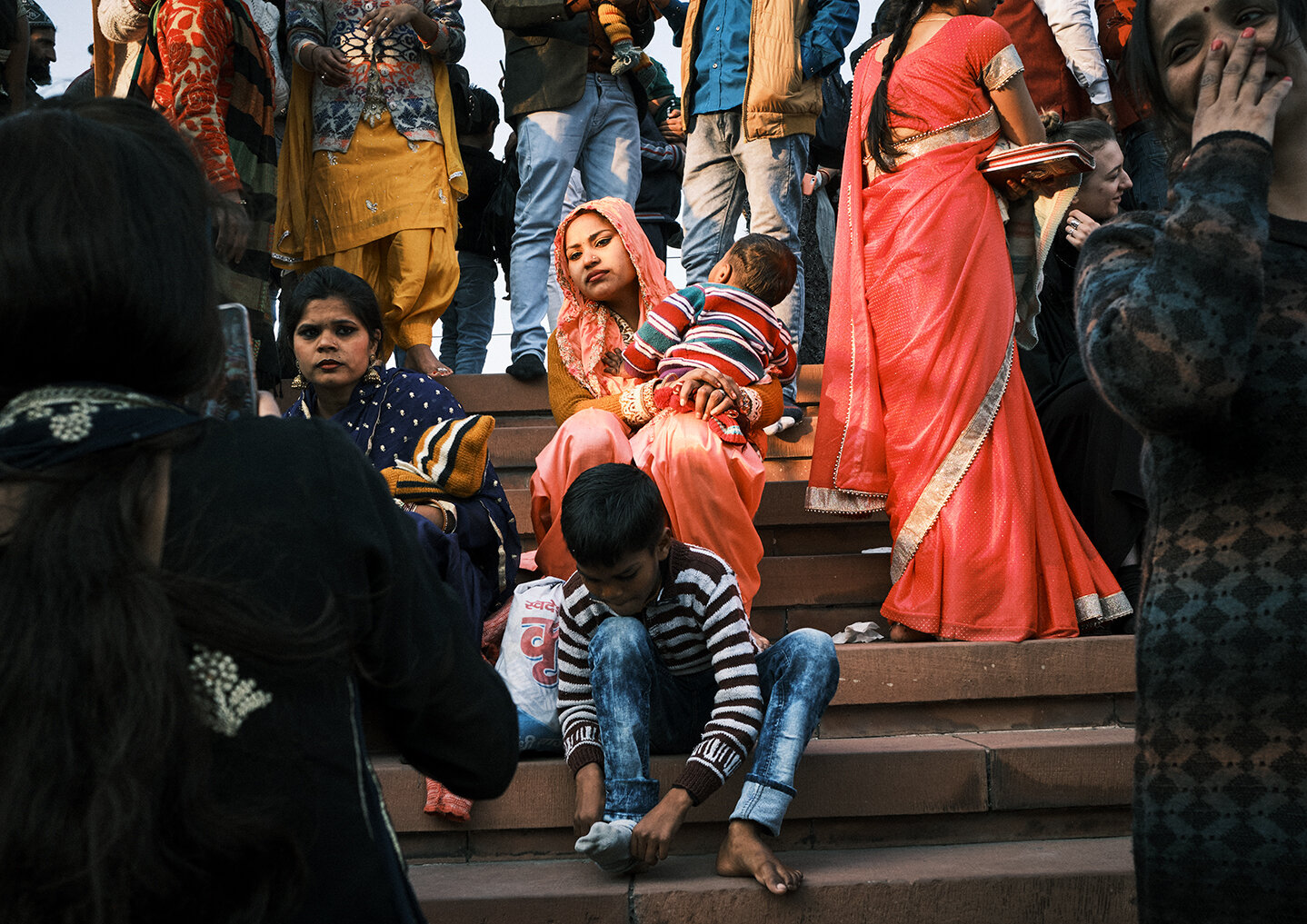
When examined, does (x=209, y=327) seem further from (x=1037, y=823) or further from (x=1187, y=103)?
(x=1037, y=823)

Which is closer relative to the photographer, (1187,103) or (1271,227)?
(1271,227)

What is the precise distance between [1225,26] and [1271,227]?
0.90 ft

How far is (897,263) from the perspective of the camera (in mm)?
3965

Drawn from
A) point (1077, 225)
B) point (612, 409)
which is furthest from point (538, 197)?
point (1077, 225)

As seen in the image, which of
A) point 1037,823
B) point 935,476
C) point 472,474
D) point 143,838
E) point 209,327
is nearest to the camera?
point 143,838

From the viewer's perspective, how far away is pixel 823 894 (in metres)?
2.61

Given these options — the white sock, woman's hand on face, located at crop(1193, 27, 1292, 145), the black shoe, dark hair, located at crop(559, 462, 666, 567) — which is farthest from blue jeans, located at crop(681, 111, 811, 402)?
woman's hand on face, located at crop(1193, 27, 1292, 145)

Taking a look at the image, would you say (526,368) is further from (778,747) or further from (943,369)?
(778,747)

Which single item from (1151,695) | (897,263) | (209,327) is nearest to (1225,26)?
(1151,695)

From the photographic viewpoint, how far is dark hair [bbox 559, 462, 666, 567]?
274 centimetres

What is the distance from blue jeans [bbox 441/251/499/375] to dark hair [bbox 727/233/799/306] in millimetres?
2262

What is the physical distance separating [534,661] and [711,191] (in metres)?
3.13

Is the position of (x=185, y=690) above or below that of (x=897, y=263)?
below

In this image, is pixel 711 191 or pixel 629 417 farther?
pixel 711 191
